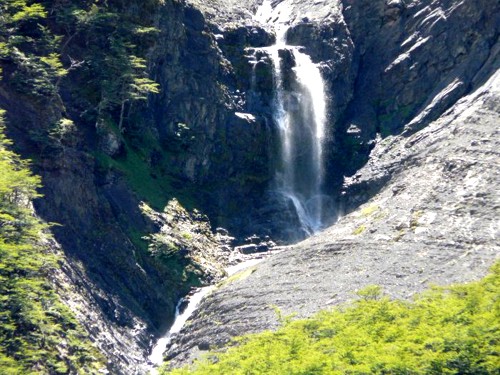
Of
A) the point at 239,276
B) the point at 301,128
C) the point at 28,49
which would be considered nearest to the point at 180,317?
the point at 239,276

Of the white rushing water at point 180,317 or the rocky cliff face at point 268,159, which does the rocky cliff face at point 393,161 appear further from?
the white rushing water at point 180,317

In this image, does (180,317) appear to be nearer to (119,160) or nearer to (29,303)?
(119,160)

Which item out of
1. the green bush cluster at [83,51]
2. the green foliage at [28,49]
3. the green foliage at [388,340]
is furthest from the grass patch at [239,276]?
the green foliage at [28,49]

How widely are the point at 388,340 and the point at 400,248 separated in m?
15.5

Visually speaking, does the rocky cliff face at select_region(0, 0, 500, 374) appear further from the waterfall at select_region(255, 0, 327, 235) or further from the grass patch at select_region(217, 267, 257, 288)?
the grass patch at select_region(217, 267, 257, 288)

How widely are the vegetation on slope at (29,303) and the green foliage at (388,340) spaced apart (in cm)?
744

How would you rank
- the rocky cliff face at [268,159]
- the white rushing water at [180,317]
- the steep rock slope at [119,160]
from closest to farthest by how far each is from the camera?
the rocky cliff face at [268,159] < the white rushing water at [180,317] < the steep rock slope at [119,160]

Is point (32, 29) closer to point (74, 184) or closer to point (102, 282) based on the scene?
point (74, 184)

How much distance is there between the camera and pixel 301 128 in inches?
3386

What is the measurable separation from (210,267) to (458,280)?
2054cm

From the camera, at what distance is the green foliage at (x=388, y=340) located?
1654 inches

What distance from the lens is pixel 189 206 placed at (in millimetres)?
76125

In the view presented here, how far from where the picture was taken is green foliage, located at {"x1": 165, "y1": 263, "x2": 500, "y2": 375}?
138 feet

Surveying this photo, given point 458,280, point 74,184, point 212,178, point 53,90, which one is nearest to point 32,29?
point 53,90
